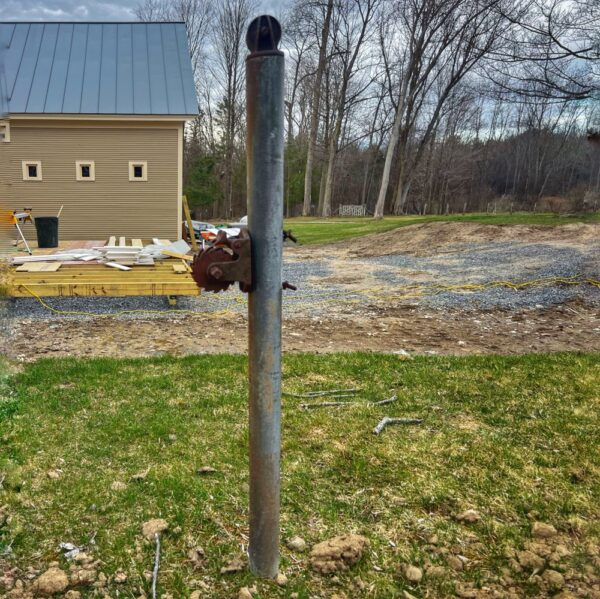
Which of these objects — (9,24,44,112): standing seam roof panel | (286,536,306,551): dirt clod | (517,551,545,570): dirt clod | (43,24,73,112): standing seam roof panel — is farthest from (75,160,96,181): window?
(517,551,545,570): dirt clod

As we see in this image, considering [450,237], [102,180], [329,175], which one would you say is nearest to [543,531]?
[450,237]

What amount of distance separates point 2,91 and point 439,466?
2.49 metres

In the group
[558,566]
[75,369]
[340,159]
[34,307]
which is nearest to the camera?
[558,566]

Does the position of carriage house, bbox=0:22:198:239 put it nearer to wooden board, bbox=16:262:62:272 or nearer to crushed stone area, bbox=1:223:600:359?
crushed stone area, bbox=1:223:600:359

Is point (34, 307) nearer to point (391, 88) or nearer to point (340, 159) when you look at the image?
point (391, 88)

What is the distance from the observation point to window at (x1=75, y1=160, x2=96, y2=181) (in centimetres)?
1305

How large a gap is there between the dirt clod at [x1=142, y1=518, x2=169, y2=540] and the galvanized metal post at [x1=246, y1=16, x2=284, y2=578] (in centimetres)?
53

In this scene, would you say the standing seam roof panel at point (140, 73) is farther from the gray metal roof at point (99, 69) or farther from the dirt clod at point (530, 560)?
the dirt clod at point (530, 560)

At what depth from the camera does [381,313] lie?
6.71 metres

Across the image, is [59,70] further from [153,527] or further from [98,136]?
[153,527]

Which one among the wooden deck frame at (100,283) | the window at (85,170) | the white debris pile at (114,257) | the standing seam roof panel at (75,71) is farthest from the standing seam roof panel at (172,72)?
the wooden deck frame at (100,283)

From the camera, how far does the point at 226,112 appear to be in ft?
110

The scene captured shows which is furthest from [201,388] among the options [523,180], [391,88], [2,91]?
[523,180]

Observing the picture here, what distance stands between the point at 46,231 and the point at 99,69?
19.2 ft
